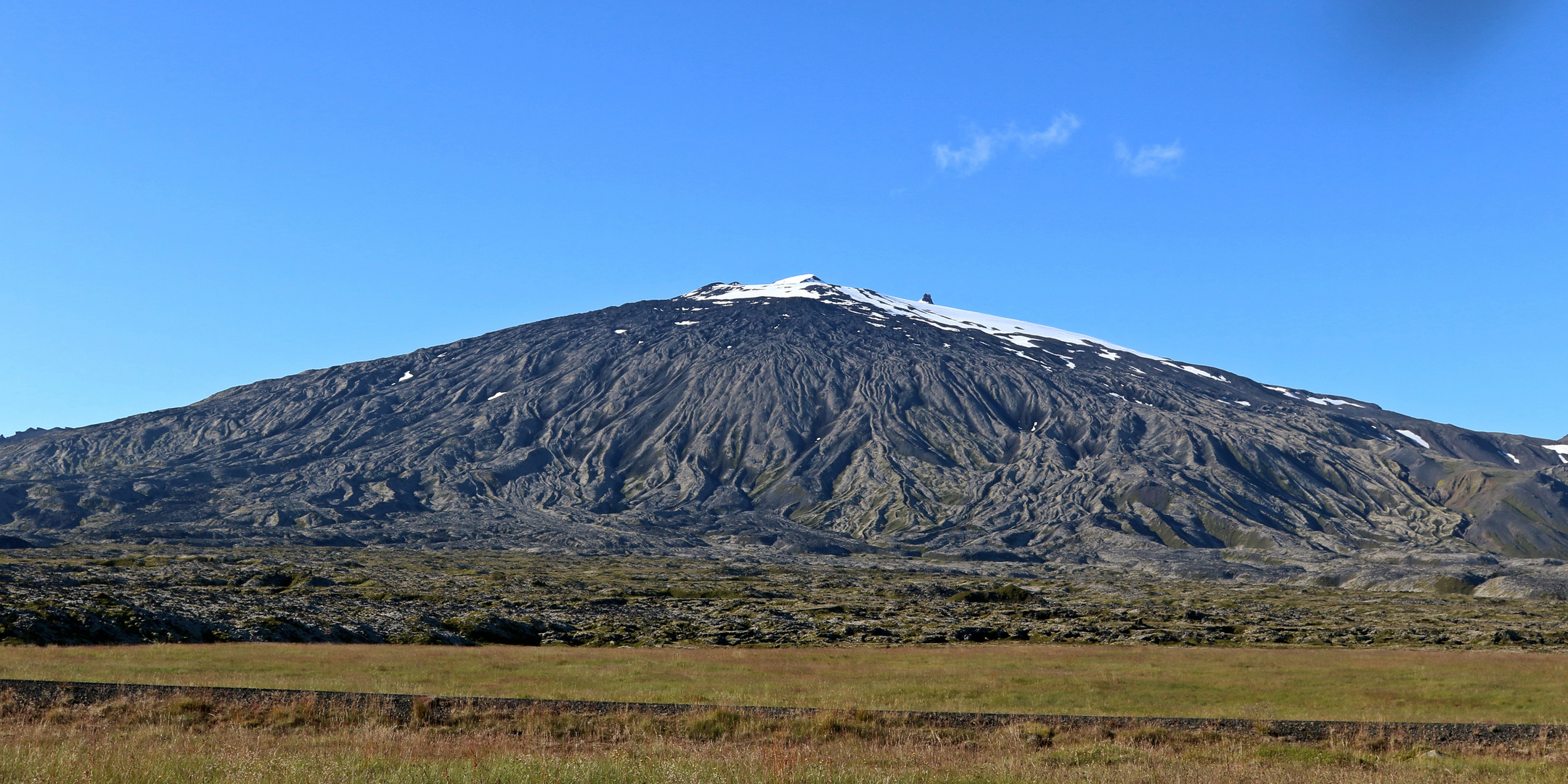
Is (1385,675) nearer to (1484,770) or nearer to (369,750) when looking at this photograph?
(1484,770)

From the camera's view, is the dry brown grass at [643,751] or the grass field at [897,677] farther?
the grass field at [897,677]

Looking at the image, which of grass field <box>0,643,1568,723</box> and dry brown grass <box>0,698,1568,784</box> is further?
grass field <box>0,643,1568,723</box>

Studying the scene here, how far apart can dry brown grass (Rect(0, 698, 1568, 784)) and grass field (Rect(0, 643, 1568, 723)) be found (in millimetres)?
7917

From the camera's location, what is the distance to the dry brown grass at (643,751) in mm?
16656

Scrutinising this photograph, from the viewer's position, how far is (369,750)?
20.8m

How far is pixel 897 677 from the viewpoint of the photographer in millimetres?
45344

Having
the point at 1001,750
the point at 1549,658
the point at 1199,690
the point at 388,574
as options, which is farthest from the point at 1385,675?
the point at 388,574

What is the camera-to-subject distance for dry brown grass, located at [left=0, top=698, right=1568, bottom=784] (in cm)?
1666

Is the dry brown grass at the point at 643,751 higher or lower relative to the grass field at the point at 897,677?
higher

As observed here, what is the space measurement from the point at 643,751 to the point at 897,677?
24.9 metres

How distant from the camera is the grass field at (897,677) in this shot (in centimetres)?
3662

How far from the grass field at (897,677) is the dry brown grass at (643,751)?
7917 millimetres

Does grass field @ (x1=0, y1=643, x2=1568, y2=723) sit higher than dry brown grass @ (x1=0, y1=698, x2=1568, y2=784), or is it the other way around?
dry brown grass @ (x1=0, y1=698, x2=1568, y2=784)

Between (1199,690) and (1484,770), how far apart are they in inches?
832
